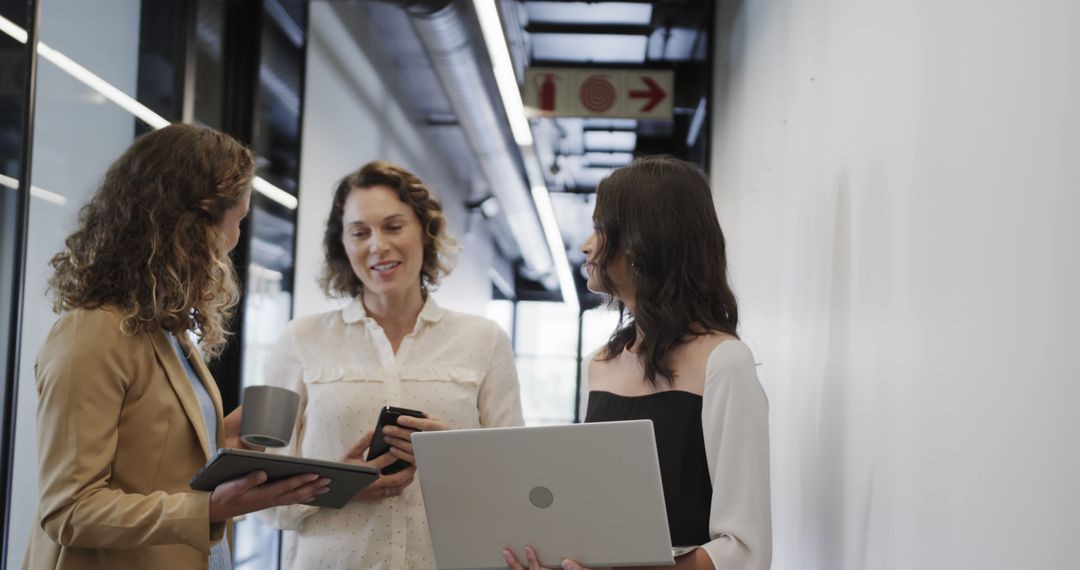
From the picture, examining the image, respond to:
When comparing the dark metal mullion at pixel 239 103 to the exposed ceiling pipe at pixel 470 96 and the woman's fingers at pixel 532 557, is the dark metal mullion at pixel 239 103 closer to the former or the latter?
the exposed ceiling pipe at pixel 470 96

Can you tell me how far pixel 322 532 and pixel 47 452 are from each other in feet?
2.82

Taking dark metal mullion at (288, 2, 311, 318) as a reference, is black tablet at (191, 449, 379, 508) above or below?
below

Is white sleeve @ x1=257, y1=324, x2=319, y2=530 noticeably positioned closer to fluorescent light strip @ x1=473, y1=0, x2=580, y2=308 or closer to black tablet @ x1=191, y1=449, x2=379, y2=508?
black tablet @ x1=191, y1=449, x2=379, y2=508

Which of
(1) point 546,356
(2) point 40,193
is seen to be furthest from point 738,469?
(1) point 546,356

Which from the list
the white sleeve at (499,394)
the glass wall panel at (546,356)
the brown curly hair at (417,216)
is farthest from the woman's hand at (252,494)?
the glass wall panel at (546,356)

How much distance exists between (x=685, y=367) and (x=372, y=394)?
3.06 feet

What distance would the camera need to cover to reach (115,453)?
1.80 m

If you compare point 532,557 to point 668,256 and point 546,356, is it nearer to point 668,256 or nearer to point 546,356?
point 668,256

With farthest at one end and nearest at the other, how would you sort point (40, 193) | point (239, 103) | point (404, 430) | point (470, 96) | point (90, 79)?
point (470, 96), point (239, 103), point (90, 79), point (40, 193), point (404, 430)

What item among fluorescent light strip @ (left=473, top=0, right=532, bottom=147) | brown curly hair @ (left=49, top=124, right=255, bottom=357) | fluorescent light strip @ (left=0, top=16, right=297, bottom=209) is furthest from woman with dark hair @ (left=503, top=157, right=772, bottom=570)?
fluorescent light strip @ (left=473, top=0, right=532, bottom=147)

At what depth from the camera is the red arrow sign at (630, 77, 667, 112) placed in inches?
203

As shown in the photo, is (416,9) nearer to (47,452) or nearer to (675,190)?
(675,190)

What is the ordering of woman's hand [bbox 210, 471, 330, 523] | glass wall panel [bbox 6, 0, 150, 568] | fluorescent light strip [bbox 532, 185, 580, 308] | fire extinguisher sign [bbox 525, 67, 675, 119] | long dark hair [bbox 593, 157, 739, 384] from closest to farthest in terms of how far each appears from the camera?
woman's hand [bbox 210, 471, 330, 523], long dark hair [bbox 593, 157, 739, 384], glass wall panel [bbox 6, 0, 150, 568], fire extinguisher sign [bbox 525, 67, 675, 119], fluorescent light strip [bbox 532, 185, 580, 308]

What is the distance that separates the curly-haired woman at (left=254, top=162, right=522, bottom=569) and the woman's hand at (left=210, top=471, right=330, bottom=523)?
1.55 feet
